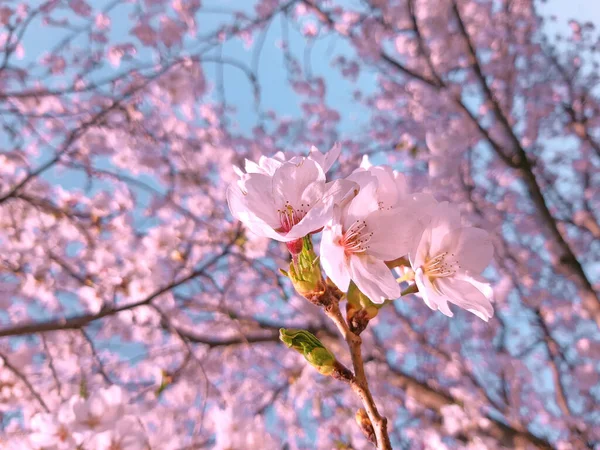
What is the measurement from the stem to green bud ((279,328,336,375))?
55mm

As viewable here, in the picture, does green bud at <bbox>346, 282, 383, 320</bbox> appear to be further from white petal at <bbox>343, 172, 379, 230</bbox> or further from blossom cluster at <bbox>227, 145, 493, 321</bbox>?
white petal at <bbox>343, 172, 379, 230</bbox>

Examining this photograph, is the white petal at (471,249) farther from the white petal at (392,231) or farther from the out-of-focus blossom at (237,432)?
the out-of-focus blossom at (237,432)

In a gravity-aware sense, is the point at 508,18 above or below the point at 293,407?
above

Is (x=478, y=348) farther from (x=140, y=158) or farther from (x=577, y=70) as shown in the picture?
(x=140, y=158)

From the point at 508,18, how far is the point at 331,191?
8.27 meters

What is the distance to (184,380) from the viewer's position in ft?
16.8

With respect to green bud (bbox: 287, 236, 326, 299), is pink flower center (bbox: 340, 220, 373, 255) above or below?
above

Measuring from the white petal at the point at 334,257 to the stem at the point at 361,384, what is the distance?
0.29ft

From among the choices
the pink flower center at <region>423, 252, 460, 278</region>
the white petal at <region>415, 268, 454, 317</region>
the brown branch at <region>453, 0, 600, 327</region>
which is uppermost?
the brown branch at <region>453, 0, 600, 327</region>

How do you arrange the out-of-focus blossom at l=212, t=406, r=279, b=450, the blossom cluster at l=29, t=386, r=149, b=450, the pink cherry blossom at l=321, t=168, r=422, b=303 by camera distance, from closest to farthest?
1. the pink cherry blossom at l=321, t=168, r=422, b=303
2. the blossom cluster at l=29, t=386, r=149, b=450
3. the out-of-focus blossom at l=212, t=406, r=279, b=450

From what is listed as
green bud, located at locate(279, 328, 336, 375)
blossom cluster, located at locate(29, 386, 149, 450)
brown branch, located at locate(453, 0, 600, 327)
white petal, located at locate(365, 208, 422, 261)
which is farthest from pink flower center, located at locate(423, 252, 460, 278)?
brown branch, located at locate(453, 0, 600, 327)

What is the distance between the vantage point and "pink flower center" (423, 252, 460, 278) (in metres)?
1.02

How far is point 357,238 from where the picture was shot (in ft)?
3.26

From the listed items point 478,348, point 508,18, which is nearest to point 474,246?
point 478,348
